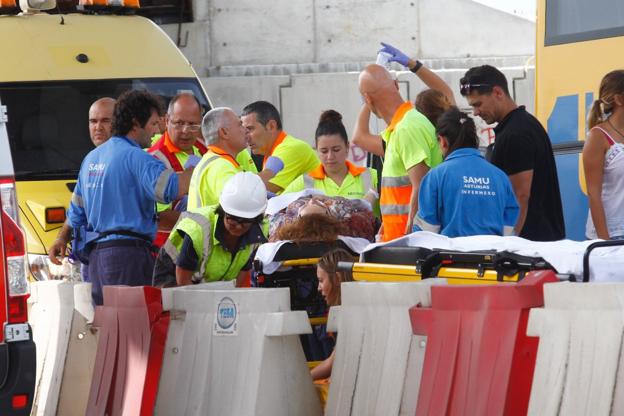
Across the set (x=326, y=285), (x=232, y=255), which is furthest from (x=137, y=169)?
(x=326, y=285)

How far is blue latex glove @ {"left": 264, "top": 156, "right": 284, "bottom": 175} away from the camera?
11.5 metres

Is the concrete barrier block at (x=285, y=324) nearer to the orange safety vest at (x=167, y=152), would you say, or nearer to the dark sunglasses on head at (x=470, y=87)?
A: the dark sunglasses on head at (x=470, y=87)

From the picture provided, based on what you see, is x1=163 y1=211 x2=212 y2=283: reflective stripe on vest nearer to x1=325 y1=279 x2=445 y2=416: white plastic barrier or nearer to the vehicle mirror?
x1=325 y1=279 x2=445 y2=416: white plastic barrier

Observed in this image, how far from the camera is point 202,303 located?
7.67 metres

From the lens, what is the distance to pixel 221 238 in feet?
28.3

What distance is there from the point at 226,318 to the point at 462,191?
1891mm

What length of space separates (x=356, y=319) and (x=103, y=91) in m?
6.08

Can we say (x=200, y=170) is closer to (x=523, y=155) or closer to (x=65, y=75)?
(x=523, y=155)

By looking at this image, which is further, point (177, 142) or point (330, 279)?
point (177, 142)

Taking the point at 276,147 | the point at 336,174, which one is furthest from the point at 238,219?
the point at 276,147

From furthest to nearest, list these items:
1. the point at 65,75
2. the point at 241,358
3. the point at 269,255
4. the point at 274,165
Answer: the point at 65,75
the point at 274,165
the point at 269,255
the point at 241,358

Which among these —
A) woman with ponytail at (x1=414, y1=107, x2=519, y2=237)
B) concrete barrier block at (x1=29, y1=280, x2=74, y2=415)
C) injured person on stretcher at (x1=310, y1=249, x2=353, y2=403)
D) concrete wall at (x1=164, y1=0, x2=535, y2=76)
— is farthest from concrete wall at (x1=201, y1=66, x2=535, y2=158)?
injured person on stretcher at (x1=310, y1=249, x2=353, y2=403)

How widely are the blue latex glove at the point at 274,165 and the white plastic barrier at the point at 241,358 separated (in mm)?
3818

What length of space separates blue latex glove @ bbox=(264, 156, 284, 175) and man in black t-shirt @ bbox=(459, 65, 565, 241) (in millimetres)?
2242
